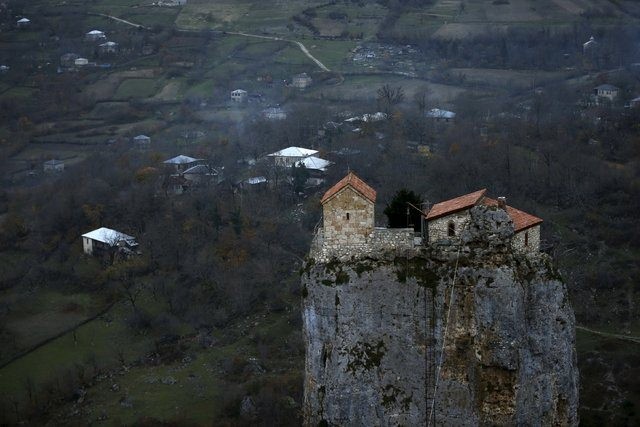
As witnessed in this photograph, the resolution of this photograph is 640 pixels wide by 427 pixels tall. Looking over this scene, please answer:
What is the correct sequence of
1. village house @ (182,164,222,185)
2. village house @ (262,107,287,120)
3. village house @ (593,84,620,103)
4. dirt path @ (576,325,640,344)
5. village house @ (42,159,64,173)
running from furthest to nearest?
1. village house @ (262,107,287,120)
2. village house @ (593,84,620,103)
3. village house @ (42,159,64,173)
4. village house @ (182,164,222,185)
5. dirt path @ (576,325,640,344)

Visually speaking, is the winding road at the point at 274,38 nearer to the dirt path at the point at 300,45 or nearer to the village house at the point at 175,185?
the dirt path at the point at 300,45

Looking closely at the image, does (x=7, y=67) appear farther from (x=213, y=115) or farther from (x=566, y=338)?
(x=566, y=338)

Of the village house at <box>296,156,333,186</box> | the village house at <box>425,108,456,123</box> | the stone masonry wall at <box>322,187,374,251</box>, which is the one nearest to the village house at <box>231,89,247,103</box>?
the village house at <box>425,108,456,123</box>

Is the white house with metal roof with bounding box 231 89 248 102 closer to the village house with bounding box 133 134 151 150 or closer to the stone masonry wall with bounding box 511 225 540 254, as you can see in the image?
the village house with bounding box 133 134 151 150

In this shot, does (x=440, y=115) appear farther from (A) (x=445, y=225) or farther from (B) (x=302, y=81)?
(A) (x=445, y=225)

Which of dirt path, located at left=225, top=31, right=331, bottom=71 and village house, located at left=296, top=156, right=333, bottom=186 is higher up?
village house, located at left=296, top=156, right=333, bottom=186

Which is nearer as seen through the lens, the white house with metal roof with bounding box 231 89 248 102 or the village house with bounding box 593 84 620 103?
the village house with bounding box 593 84 620 103

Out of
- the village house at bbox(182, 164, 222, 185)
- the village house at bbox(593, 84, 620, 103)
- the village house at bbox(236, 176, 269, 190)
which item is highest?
the village house at bbox(236, 176, 269, 190)

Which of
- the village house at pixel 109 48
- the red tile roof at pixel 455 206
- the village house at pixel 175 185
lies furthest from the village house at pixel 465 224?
the village house at pixel 109 48
